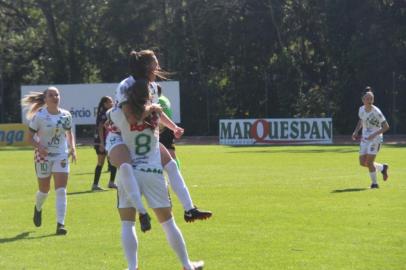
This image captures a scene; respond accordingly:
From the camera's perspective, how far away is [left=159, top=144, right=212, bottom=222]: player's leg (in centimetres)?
781

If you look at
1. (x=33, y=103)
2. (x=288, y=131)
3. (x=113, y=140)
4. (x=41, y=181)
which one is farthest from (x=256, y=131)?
(x=113, y=140)

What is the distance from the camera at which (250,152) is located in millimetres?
33031

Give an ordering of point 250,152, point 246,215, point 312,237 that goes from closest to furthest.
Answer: point 312,237, point 246,215, point 250,152

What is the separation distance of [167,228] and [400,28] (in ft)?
138

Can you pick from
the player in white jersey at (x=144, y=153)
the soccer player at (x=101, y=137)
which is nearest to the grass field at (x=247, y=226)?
the soccer player at (x=101, y=137)

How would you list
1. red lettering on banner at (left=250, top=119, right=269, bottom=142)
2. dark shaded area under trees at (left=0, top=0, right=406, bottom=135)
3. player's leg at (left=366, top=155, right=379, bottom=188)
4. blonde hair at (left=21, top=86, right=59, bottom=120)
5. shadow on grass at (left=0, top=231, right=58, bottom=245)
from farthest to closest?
dark shaded area under trees at (left=0, top=0, right=406, bottom=135) → red lettering on banner at (left=250, top=119, right=269, bottom=142) → player's leg at (left=366, top=155, right=379, bottom=188) → blonde hair at (left=21, top=86, right=59, bottom=120) → shadow on grass at (left=0, top=231, right=58, bottom=245)

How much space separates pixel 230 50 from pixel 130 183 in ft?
150

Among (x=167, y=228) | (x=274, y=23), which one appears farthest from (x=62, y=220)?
(x=274, y=23)

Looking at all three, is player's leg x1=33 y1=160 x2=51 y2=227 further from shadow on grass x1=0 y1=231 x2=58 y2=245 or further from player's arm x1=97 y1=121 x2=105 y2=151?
player's arm x1=97 y1=121 x2=105 y2=151

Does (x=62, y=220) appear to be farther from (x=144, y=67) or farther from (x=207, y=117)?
(x=207, y=117)

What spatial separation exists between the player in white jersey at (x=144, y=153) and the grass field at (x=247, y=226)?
1412 mm

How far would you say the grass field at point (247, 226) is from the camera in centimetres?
959

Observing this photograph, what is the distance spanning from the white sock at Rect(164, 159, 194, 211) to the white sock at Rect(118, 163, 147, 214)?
0.45m

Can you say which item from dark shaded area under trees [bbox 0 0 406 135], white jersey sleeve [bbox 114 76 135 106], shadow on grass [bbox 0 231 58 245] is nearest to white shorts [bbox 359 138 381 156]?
shadow on grass [bbox 0 231 58 245]
